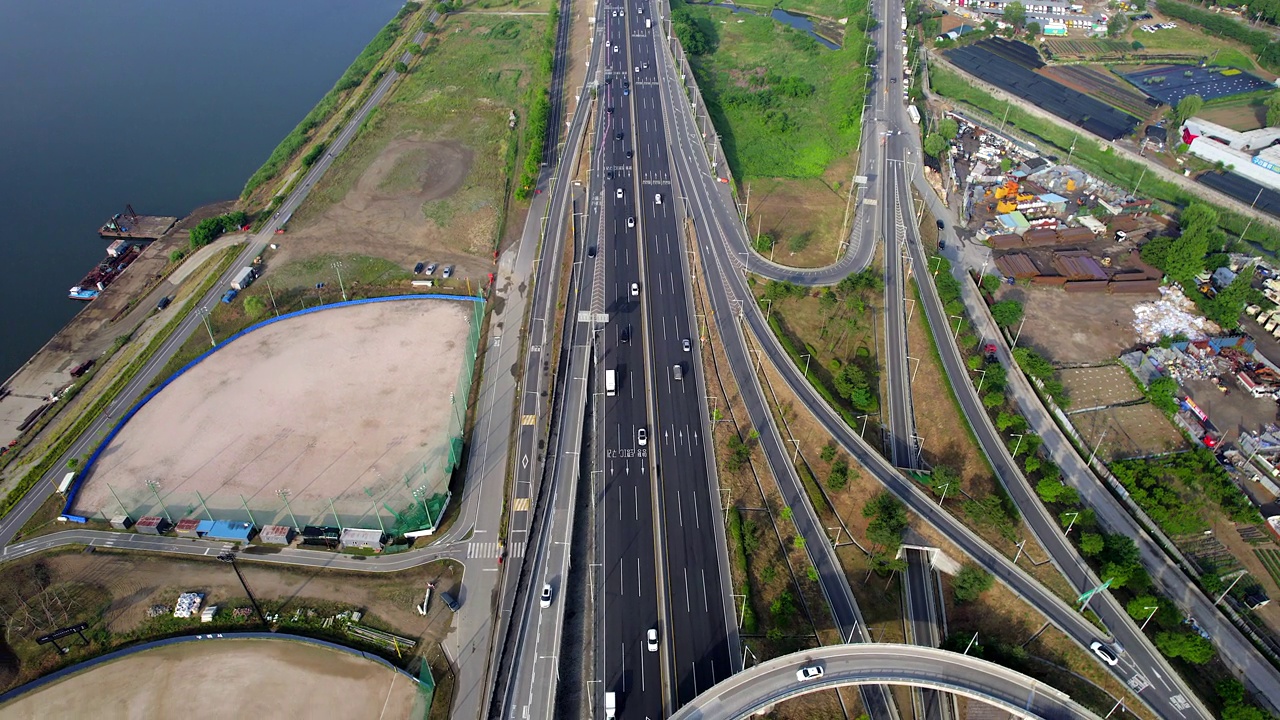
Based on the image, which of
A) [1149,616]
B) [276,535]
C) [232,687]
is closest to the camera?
[232,687]

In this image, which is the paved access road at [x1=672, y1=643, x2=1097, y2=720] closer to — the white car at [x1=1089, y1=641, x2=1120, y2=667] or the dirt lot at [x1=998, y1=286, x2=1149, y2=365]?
the white car at [x1=1089, y1=641, x2=1120, y2=667]

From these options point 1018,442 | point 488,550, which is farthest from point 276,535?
point 1018,442

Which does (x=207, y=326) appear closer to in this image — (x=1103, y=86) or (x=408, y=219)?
(x=408, y=219)

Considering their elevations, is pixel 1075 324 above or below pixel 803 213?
below

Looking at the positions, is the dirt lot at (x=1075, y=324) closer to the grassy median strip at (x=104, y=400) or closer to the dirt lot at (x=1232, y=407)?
the dirt lot at (x=1232, y=407)

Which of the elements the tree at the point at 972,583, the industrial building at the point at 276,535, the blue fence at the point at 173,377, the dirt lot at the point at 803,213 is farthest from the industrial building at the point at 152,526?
the dirt lot at the point at 803,213

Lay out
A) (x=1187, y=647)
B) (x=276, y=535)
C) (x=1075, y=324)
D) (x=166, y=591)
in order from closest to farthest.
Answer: (x=1187, y=647), (x=166, y=591), (x=276, y=535), (x=1075, y=324)
